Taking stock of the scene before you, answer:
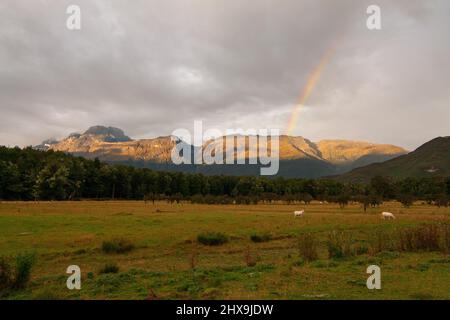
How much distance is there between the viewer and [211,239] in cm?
3322

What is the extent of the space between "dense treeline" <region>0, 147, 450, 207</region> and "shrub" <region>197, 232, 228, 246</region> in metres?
57.6

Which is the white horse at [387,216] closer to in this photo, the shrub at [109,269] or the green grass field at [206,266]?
the green grass field at [206,266]

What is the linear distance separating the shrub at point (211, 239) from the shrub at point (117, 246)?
6.38 metres

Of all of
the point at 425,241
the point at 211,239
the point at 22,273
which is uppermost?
the point at 425,241

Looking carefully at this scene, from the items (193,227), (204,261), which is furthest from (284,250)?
(193,227)

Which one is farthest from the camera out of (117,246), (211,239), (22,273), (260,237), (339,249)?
(260,237)

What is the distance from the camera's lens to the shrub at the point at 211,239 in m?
33.1

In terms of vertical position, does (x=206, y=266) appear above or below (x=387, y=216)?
below

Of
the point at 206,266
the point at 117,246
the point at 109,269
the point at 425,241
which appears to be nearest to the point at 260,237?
the point at 206,266

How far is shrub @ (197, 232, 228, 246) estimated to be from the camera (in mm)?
33094

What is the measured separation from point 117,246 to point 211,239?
8482mm

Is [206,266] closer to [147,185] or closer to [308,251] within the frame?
[308,251]
